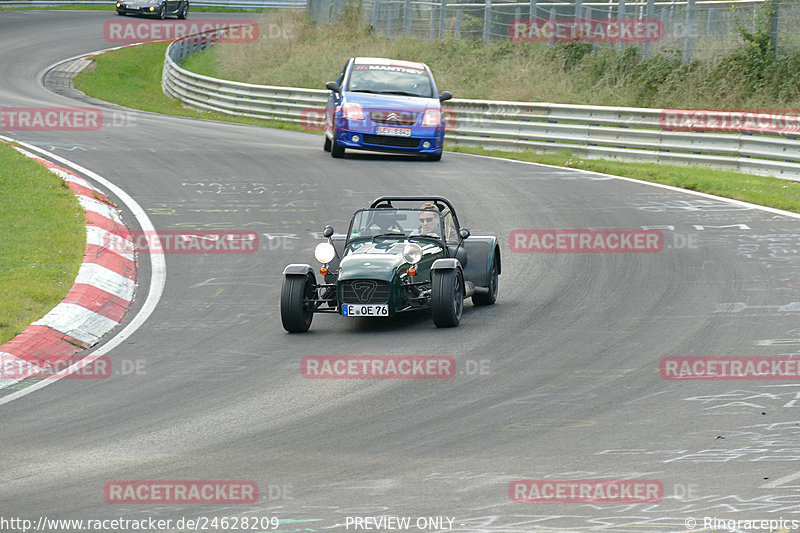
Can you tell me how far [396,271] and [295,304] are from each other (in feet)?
3.39

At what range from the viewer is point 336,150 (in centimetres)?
2317

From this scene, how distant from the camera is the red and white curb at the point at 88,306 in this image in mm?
10148

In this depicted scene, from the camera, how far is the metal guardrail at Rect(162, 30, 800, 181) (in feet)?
71.2

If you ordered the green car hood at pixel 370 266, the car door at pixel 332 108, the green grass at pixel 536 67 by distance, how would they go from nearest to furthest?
the green car hood at pixel 370 266 → the car door at pixel 332 108 → the green grass at pixel 536 67

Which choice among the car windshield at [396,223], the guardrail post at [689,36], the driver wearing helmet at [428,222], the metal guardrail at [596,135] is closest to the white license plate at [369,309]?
the car windshield at [396,223]

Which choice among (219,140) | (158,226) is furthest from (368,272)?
(219,140)

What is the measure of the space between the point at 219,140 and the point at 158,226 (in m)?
9.09

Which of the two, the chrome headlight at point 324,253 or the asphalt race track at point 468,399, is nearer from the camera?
the asphalt race track at point 468,399

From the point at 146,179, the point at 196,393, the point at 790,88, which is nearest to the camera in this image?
the point at 196,393

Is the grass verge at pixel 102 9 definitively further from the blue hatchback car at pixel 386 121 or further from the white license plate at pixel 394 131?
the white license plate at pixel 394 131

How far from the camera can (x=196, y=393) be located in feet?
29.9

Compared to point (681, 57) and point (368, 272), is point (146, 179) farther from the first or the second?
point (681, 57)

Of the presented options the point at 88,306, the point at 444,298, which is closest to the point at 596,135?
the point at 444,298

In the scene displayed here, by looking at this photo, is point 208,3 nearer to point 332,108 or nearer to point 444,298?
point 332,108
